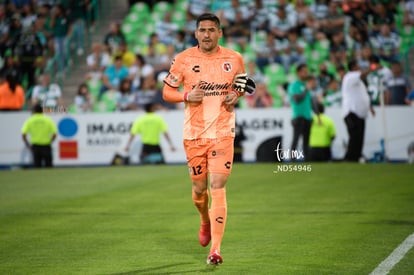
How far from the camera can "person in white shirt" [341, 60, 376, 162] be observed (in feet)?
73.7

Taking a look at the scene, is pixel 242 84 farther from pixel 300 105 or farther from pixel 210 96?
pixel 300 105

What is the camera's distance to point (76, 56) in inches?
1203

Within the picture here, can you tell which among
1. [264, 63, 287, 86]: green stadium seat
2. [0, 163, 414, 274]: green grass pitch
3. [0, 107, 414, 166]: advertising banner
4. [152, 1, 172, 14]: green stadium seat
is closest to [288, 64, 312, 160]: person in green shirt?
[0, 107, 414, 166]: advertising banner

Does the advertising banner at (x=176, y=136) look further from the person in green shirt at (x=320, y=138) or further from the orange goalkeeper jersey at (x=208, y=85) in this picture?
the orange goalkeeper jersey at (x=208, y=85)

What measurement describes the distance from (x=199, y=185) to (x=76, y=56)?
834 inches

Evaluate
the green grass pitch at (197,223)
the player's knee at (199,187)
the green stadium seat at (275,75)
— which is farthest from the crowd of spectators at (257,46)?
the player's knee at (199,187)

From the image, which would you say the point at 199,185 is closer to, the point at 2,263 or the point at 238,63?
the point at 238,63

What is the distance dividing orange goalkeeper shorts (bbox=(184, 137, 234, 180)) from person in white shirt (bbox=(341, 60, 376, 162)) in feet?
42.8

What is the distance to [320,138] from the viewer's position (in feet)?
78.1

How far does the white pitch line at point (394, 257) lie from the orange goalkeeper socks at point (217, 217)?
1.47 meters

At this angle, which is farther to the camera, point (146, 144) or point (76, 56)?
point (76, 56)

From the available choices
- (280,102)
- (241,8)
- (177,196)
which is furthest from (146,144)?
(177,196)

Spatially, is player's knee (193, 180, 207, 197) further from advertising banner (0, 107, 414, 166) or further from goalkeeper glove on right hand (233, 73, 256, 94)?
advertising banner (0, 107, 414, 166)

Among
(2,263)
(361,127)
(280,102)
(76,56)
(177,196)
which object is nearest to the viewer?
(2,263)
